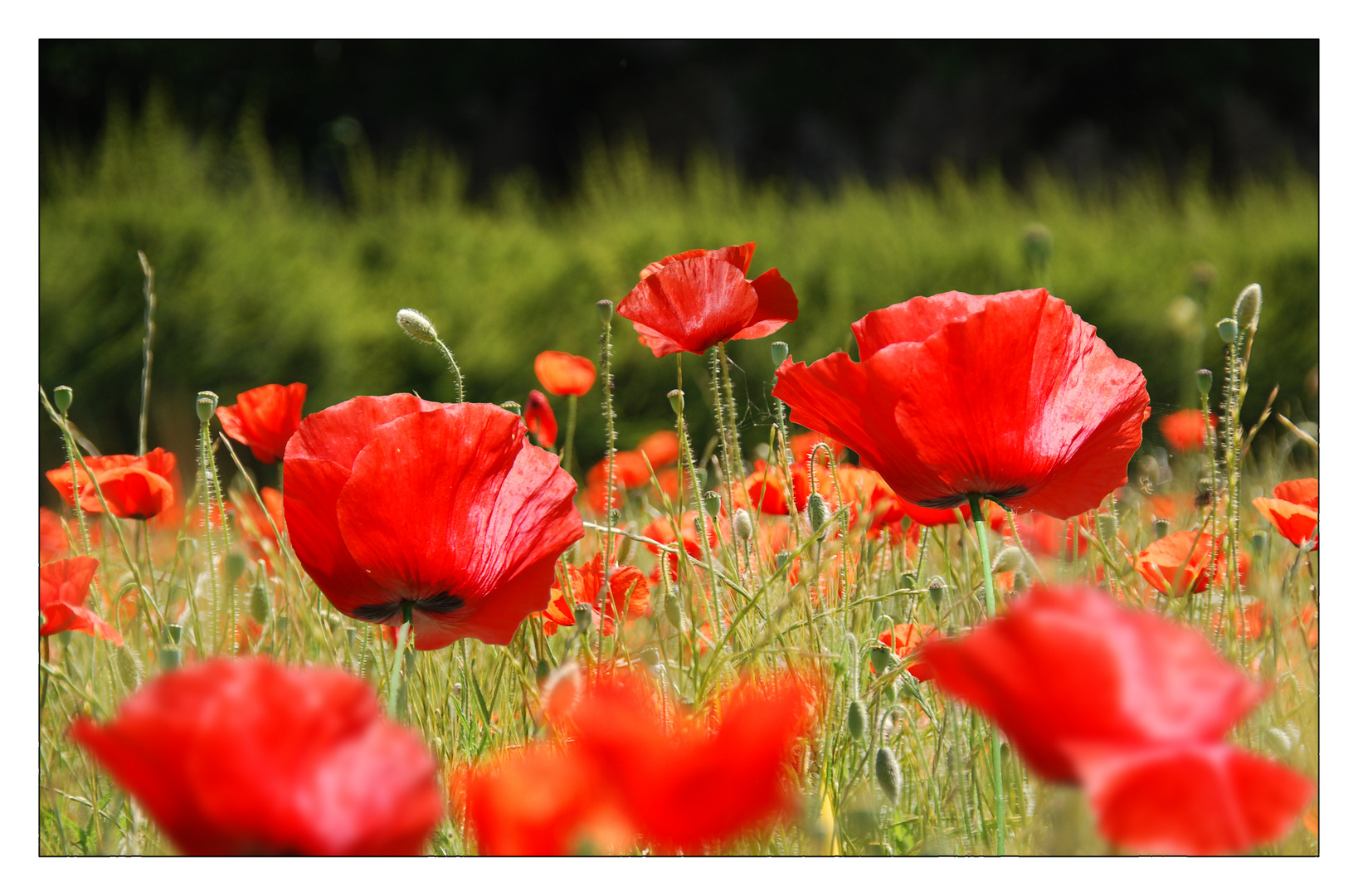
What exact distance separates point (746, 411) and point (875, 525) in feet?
0.47

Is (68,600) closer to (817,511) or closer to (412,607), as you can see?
(412,607)

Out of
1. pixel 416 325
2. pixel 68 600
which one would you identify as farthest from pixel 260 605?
pixel 416 325

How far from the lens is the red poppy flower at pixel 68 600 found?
678mm

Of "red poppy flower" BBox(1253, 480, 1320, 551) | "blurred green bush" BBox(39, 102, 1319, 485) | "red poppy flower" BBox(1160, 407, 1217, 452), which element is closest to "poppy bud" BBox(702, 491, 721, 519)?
"red poppy flower" BBox(1253, 480, 1320, 551)

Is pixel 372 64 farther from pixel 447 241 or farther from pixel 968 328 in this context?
pixel 968 328

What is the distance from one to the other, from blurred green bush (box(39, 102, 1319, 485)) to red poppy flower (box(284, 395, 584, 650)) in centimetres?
140

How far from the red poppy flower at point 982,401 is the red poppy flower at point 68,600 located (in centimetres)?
45

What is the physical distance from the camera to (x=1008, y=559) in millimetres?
711

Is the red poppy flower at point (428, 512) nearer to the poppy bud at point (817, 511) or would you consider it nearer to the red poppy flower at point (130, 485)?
the poppy bud at point (817, 511)

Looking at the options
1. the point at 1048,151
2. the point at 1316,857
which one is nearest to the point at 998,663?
the point at 1316,857

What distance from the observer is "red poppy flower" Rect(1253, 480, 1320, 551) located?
799 millimetres

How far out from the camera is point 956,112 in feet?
19.5

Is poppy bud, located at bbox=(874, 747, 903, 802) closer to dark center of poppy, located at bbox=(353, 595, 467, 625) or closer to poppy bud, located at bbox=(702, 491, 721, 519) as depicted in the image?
dark center of poppy, located at bbox=(353, 595, 467, 625)

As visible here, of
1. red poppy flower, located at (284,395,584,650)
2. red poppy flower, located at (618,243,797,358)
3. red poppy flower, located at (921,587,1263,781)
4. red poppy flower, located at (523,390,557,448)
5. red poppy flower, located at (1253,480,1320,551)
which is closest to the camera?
red poppy flower, located at (921,587,1263,781)
